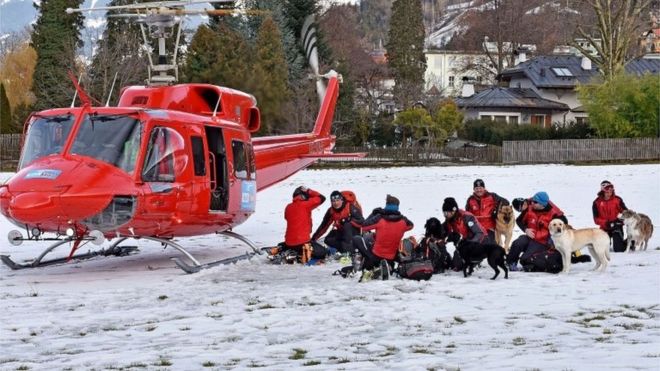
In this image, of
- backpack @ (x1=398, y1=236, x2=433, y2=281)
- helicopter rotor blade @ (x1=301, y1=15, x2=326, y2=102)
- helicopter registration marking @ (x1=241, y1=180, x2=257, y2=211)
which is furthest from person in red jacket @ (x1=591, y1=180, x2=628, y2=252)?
helicopter rotor blade @ (x1=301, y1=15, x2=326, y2=102)

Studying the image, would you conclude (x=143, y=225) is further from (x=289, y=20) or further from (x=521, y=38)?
(x=521, y=38)

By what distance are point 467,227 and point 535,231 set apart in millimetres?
1068

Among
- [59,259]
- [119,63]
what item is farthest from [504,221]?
[119,63]

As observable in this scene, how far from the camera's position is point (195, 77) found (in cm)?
1906

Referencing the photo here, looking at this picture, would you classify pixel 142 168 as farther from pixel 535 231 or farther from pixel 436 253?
pixel 535 231

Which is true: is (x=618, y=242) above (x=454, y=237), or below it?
below

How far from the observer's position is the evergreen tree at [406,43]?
79.8 meters

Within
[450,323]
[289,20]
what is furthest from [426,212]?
[289,20]

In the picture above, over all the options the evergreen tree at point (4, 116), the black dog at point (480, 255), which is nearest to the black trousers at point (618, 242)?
the black dog at point (480, 255)

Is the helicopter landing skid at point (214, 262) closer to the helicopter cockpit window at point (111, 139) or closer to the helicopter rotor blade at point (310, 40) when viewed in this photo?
the helicopter cockpit window at point (111, 139)

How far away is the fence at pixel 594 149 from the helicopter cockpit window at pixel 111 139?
127 ft

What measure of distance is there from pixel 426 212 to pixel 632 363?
13961mm

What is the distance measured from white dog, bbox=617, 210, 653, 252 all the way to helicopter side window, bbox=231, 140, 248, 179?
5.84 metres

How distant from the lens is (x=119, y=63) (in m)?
41.5
